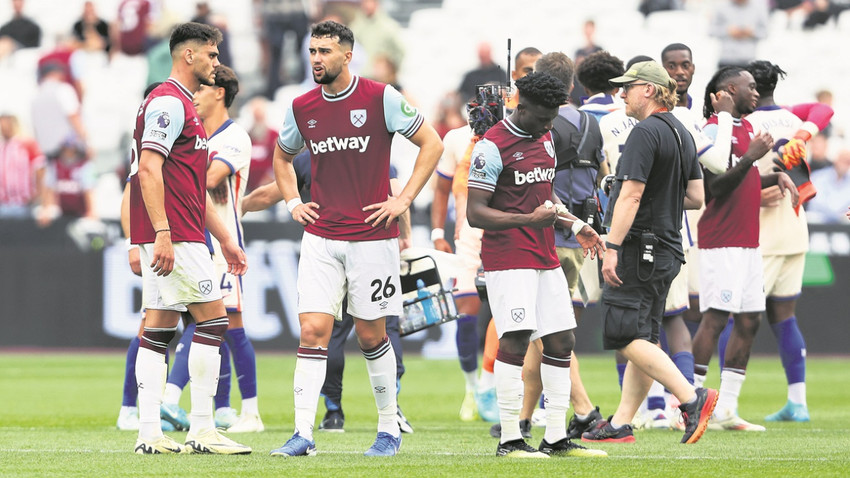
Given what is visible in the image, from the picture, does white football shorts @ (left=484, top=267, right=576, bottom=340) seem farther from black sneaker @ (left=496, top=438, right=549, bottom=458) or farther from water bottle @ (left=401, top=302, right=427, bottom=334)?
water bottle @ (left=401, top=302, right=427, bottom=334)

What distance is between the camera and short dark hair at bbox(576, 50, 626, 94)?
392 inches

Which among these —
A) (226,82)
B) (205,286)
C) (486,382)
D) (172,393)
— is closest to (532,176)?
(205,286)

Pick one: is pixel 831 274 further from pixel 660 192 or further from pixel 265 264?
pixel 660 192

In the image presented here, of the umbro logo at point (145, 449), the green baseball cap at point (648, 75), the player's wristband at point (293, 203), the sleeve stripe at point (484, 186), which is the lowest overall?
the umbro logo at point (145, 449)

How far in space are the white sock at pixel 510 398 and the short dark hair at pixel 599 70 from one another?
3254 mm

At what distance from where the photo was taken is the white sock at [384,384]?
306 inches

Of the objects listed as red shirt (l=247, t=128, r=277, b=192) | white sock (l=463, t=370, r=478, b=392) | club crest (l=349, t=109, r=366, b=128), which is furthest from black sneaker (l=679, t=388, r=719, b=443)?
red shirt (l=247, t=128, r=277, b=192)

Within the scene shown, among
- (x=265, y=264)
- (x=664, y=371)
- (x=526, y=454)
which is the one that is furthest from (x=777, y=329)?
(x=265, y=264)

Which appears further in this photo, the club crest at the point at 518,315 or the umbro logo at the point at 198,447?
the umbro logo at the point at 198,447

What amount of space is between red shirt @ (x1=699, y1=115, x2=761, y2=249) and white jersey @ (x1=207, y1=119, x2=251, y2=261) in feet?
11.7

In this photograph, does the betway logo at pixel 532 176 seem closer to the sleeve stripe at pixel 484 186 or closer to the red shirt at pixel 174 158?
the sleeve stripe at pixel 484 186

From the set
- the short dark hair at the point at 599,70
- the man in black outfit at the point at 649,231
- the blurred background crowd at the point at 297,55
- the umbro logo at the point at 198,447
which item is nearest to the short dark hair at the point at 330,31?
the man in black outfit at the point at 649,231

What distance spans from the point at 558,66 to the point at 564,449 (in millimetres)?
2684

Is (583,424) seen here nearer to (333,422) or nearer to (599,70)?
(333,422)
